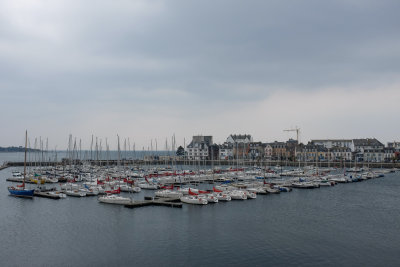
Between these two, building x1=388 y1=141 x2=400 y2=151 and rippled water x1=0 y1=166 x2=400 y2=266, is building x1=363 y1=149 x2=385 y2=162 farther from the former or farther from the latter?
rippled water x1=0 y1=166 x2=400 y2=266

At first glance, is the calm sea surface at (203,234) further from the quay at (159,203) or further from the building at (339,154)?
the building at (339,154)

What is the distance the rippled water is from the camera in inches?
1284

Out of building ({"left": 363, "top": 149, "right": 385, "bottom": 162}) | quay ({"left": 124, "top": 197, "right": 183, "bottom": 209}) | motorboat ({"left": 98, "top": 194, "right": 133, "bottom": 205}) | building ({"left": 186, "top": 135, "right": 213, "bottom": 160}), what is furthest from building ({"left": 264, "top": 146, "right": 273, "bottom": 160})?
motorboat ({"left": 98, "top": 194, "right": 133, "bottom": 205})

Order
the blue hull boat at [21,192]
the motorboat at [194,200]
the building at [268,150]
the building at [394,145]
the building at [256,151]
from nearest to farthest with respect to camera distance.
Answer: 1. the motorboat at [194,200]
2. the blue hull boat at [21,192]
3. the building at [394,145]
4. the building at [256,151]
5. the building at [268,150]

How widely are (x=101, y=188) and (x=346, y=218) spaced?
4684cm

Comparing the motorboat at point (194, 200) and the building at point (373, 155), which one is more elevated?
the building at point (373, 155)

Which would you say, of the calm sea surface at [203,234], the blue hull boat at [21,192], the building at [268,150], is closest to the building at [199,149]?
the building at [268,150]

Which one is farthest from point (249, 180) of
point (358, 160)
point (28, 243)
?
point (358, 160)

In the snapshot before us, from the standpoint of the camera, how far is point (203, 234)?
40844 millimetres

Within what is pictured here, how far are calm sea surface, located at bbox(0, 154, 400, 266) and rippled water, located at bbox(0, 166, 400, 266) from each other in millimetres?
96

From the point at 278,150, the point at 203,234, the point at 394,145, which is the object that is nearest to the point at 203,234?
the point at 203,234

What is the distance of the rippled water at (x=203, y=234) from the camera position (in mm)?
32625

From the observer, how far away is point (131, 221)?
1855 inches

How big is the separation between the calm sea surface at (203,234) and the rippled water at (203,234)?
0.10m
